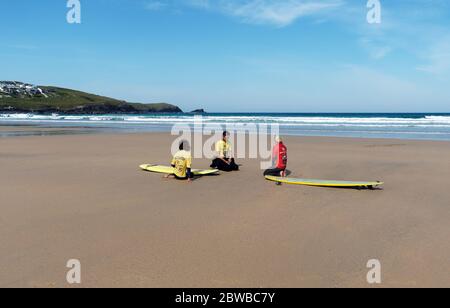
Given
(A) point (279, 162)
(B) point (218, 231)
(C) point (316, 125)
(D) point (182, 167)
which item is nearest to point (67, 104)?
(C) point (316, 125)

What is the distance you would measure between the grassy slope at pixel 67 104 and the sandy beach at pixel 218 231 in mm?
101555

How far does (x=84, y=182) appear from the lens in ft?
30.7

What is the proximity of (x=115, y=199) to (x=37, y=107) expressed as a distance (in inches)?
4217

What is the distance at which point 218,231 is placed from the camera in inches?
224

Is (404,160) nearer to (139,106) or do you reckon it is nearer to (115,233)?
(115,233)

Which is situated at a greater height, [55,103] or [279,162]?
[55,103]

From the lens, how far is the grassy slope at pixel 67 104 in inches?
4092

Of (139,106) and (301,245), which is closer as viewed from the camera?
(301,245)

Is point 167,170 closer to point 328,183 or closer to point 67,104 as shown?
point 328,183

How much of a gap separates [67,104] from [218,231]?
120691 mm

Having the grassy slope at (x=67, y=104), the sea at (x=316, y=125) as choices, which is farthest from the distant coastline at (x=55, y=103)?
the sea at (x=316, y=125)
